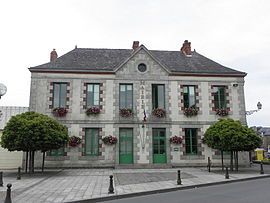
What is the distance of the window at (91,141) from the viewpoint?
2023 centimetres

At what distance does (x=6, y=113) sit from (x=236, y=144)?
17.2 m

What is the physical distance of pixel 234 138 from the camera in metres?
16.4

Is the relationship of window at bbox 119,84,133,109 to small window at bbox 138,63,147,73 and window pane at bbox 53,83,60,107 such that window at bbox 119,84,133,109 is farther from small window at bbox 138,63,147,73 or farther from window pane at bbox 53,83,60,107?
window pane at bbox 53,83,60,107

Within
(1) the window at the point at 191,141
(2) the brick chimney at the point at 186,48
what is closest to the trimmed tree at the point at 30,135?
(1) the window at the point at 191,141

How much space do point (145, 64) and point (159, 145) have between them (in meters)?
6.13

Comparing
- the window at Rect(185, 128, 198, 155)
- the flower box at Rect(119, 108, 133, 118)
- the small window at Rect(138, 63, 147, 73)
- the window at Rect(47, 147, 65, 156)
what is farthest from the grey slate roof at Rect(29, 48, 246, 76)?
the window at Rect(47, 147, 65, 156)

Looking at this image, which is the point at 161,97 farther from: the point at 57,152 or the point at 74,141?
the point at 57,152

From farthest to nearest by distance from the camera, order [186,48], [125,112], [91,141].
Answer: [186,48]
[125,112]
[91,141]

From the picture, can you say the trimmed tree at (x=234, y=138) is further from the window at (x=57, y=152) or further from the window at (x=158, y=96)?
the window at (x=57, y=152)

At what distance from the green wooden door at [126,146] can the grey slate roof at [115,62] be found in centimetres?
472

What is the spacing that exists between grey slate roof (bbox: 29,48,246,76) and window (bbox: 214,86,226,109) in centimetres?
123

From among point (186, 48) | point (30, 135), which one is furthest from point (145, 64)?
point (30, 135)

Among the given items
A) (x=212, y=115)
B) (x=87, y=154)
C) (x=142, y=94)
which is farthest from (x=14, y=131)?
(x=212, y=115)

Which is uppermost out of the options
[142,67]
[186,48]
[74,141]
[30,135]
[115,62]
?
[186,48]
